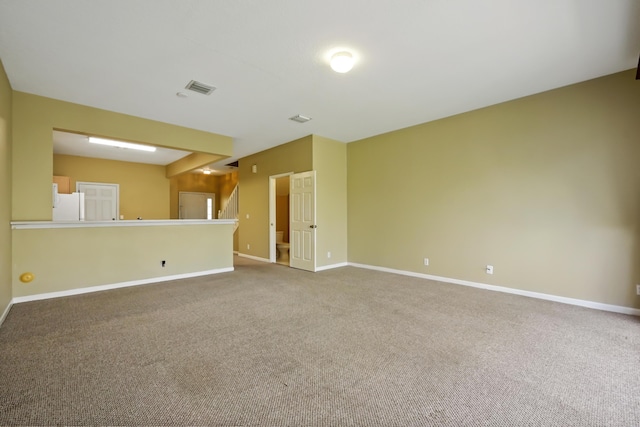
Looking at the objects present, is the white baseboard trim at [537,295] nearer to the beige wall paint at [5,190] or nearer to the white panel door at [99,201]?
the beige wall paint at [5,190]

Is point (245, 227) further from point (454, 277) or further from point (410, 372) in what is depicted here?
point (410, 372)

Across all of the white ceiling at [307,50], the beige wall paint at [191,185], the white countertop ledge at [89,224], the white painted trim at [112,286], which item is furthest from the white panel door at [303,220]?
the beige wall paint at [191,185]

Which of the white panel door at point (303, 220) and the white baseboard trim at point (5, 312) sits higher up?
the white panel door at point (303, 220)

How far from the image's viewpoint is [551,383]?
73.5 inches

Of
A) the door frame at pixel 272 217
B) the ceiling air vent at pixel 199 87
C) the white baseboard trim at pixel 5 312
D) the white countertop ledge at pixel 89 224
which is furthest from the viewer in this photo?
the door frame at pixel 272 217

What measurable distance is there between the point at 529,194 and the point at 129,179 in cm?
957

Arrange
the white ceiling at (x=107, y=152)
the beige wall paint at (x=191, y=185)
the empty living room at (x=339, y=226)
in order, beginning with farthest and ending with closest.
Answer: the beige wall paint at (x=191, y=185) → the white ceiling at (x=107, y=152) → the empty living room at (x=339, y=226)

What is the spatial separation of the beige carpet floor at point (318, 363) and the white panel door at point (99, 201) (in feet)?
16.1

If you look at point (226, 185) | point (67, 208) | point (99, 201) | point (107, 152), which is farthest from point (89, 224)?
point (226, 185)

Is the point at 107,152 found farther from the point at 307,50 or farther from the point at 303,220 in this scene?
the point at 307,50

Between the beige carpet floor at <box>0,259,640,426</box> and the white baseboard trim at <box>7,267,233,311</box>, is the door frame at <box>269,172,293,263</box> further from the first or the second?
the beige carpet floor at <box>0,259,640,426</box>

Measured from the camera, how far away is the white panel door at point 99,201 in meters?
7.48

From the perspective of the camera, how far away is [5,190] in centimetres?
321

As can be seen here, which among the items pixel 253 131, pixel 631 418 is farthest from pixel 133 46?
pixel 631 418
